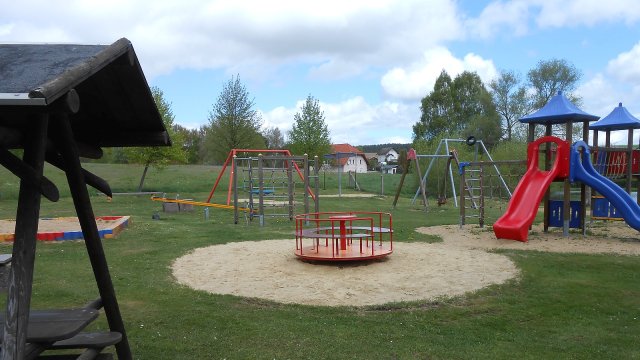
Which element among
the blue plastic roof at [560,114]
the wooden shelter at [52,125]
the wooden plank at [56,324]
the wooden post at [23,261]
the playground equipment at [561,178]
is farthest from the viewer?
the blue plastic roof at [560,114]

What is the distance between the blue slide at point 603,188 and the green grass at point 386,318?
111 inches

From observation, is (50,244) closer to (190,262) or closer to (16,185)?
(190,262)

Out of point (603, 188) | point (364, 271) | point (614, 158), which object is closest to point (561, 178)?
point (603, 188)

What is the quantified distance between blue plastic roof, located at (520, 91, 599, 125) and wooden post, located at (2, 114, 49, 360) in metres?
12.8

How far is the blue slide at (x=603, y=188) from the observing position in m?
12.1

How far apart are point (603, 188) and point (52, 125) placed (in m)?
12.1

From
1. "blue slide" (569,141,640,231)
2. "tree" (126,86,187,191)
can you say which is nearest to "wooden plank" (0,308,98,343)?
"blue slide" (569,141,640,231)

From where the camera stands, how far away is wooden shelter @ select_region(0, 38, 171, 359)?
260 centimetres

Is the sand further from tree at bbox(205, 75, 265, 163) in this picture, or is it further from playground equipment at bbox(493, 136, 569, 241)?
tree at bbox(205, 75, 265, 163)

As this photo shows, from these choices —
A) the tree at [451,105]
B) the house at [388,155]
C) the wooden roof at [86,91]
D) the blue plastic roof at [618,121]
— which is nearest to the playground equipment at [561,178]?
the blue plastic roof at [618,121]

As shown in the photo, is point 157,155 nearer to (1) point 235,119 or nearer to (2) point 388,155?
(1) point 235,119

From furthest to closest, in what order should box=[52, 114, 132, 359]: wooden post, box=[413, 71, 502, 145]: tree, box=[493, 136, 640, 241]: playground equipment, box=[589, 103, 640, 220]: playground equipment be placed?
box=[413, 71, 502, 145]: tree → box=[589, 103, 640, 220]: playground equipment → box=[493, 136, 640, 241]: playground equipment → box=[52, 114, 132, 359]: wooden post

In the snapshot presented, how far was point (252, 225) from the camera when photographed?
15445mm

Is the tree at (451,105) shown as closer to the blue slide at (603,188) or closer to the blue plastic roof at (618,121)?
the blue plastic roof at (618,121)
